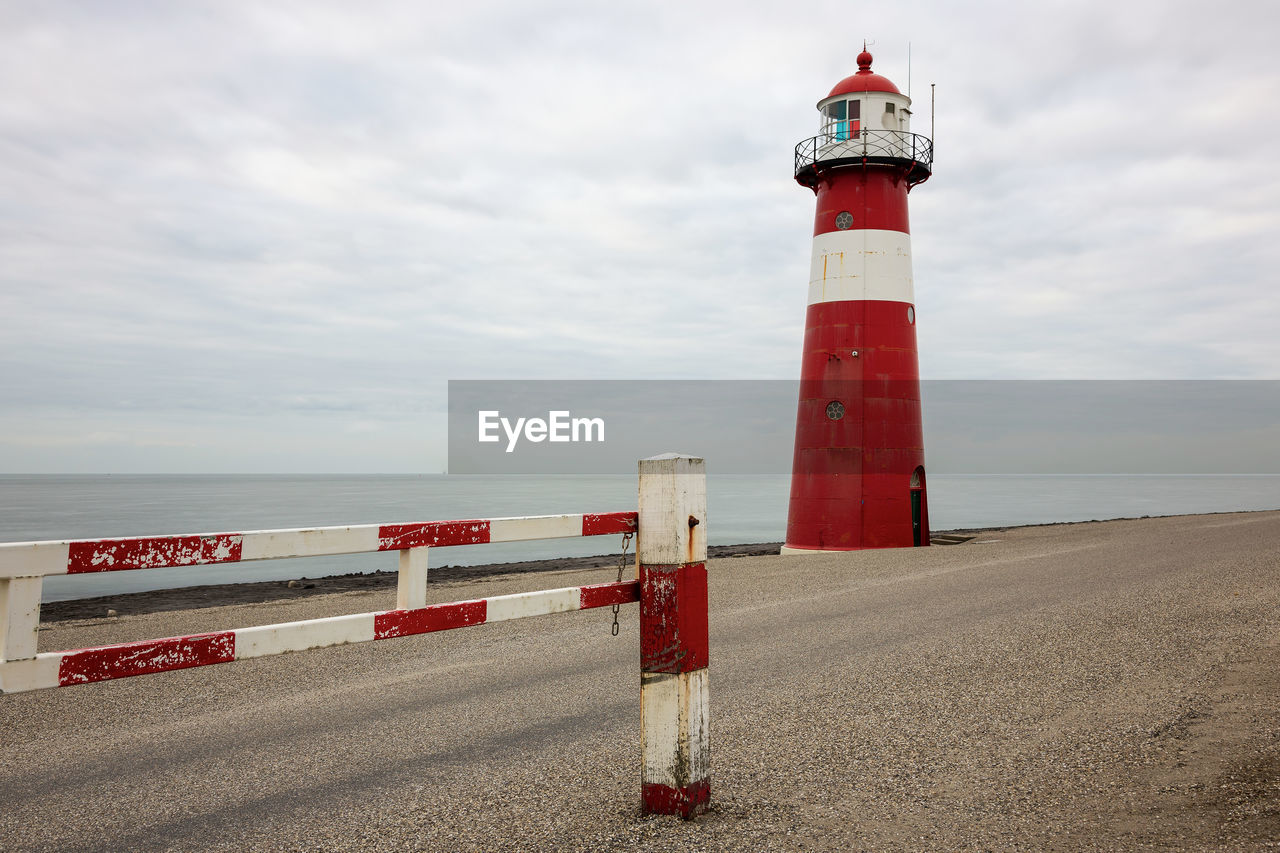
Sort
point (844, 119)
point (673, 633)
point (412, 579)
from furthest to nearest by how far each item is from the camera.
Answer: point (844, 119), point (673, 633), point (412, 579)

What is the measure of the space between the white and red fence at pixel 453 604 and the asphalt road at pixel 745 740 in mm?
407

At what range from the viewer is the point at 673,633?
323 cm

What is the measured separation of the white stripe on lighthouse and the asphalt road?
29.4ft

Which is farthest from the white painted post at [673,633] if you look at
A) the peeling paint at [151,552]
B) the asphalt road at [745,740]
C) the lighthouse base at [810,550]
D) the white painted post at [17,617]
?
the lighthouse base at [810,550]

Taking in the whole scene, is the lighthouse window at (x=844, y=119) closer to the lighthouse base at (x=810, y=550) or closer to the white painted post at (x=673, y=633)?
the lighthouse base at (x=810, y=550)

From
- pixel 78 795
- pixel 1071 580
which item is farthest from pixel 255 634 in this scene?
pixel 1071 580

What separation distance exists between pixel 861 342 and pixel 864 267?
1.40 m

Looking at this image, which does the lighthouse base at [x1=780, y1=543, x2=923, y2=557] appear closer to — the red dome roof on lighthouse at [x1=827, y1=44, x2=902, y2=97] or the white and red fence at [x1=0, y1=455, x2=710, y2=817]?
the red dome roof on lighthouse at [x1=827, y1=44, x2=902, y2=97]

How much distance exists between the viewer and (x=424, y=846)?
128 inches

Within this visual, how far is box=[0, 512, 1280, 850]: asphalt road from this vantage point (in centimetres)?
330

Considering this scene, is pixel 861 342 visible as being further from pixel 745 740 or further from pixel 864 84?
pixel 745 740

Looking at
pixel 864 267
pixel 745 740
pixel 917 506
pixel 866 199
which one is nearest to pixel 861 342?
pixel 864 267

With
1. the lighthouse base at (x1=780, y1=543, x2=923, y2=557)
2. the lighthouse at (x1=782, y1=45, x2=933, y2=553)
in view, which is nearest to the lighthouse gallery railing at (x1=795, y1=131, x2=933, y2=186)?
the lighthouse at (x1=782, y1=45, x2=933, y2=553)

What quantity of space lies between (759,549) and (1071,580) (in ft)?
49.5
